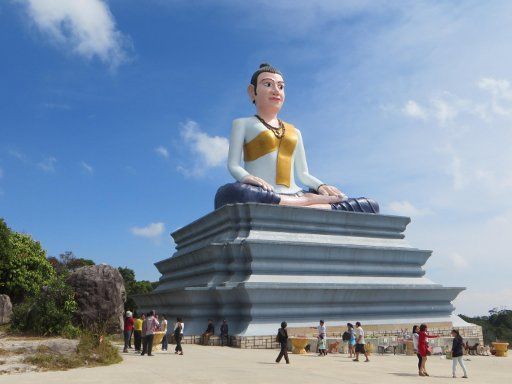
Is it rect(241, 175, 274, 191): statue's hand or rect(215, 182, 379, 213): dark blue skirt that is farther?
rect(241, 175, 274, 191): statue's hand

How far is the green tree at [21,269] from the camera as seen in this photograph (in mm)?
37562

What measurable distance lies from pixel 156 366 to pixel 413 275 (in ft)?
54.1

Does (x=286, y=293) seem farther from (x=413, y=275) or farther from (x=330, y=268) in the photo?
(x=413, y=275)

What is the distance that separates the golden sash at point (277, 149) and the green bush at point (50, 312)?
36.6 ft

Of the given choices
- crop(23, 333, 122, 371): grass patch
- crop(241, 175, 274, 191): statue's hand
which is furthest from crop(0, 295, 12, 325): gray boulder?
crop(23, 333, 122, 371): grass patch

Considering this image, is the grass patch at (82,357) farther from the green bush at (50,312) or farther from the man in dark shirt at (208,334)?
the man in dark shirt at (208,334)

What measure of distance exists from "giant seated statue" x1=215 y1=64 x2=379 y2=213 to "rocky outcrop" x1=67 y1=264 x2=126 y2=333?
6001 millimetres

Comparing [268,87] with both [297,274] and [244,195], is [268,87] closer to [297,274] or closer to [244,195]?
[244,195]

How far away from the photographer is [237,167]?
85.7 feet

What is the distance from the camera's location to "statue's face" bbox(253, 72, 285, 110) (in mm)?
27391

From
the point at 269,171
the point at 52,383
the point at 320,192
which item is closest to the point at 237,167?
the point at 269,171

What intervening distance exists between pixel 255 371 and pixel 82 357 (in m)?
3.97

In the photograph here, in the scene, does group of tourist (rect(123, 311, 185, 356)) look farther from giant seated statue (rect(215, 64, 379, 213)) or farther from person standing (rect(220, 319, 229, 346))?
giant seated statue (rect(215, 64, 379, 213))

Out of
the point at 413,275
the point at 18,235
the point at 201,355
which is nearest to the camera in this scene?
the point at 201,355
